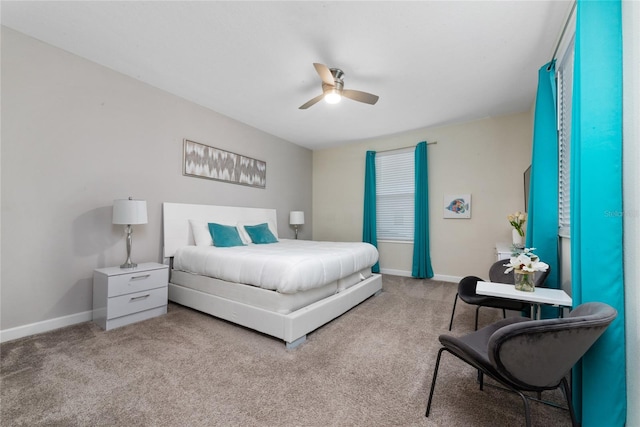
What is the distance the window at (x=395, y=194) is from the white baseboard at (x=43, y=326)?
4.52 meters

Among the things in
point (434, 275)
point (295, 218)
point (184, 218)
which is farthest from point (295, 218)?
point (434, 275)

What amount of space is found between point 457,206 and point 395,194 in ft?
3.68

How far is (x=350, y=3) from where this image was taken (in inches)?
78.7

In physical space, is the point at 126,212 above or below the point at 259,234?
above

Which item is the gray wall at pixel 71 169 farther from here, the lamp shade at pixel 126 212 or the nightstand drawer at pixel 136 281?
the nightstand drawer at pixel 136 281

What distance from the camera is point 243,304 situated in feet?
8.27

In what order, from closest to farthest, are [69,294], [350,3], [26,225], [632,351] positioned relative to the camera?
[632,351] < [350,3] < [26,225] < [69,294]

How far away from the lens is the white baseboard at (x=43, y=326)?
2.28 meters

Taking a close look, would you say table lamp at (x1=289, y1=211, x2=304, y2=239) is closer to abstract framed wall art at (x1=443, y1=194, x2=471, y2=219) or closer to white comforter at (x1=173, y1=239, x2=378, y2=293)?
white comforter at (x1=173, y1=239, x2=378, y2=293)

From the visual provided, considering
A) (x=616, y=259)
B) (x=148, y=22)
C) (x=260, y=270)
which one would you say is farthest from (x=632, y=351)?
(x=148, y=22)

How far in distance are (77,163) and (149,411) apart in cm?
256

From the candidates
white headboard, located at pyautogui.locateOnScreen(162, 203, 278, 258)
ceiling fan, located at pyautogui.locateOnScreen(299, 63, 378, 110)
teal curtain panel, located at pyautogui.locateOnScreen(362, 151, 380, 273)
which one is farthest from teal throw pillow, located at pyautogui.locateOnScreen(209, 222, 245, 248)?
teal curtain panel, located at pyautogui.locateOnScreen(362, 151, 380, 273)

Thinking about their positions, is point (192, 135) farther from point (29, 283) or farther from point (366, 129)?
point (366, 129)

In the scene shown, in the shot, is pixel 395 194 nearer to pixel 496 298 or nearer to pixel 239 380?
pixel 496 298
